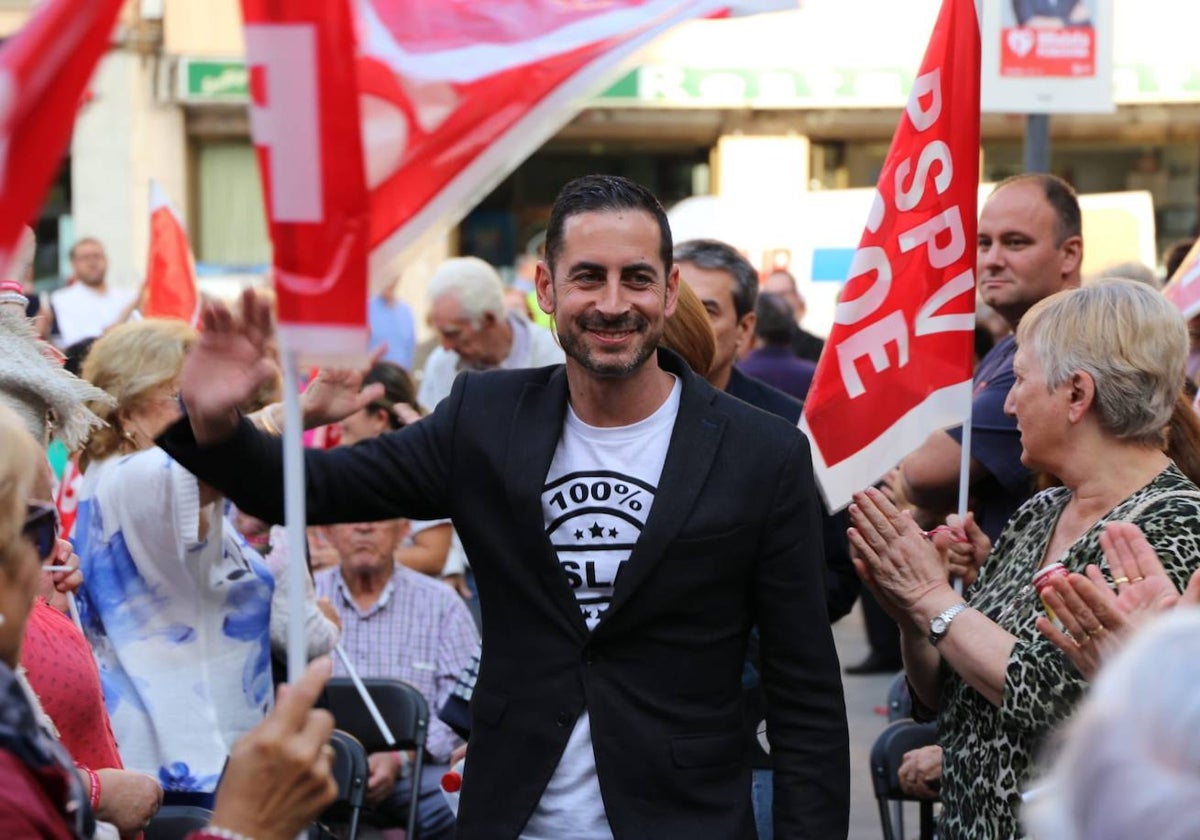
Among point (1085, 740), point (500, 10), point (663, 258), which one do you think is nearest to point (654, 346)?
point (663, 258)

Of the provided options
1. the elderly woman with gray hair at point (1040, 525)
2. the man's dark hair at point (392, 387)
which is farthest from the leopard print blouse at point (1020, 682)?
the man's dark hair at point (392, 387)

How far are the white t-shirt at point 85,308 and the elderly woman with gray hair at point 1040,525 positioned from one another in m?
10.2

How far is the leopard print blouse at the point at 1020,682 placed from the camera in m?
3.44

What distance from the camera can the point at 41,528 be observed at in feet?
8.61

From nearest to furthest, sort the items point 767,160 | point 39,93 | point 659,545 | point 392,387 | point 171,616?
point 39,93, point 659,545, point 171,616, point 392,387, point 767,160

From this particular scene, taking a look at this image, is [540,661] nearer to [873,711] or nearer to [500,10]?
[500,10]

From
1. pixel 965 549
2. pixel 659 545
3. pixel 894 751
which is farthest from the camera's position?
pixel 894 751

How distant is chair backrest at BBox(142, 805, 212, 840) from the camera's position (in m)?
4.26

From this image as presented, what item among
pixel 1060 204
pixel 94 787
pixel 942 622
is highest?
pixel 1060 204

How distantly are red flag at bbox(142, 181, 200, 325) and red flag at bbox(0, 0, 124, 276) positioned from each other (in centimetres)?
612

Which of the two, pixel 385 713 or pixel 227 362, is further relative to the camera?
pixel 385 713

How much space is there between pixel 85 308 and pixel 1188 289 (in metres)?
9.57

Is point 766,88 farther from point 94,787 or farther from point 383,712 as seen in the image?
point 94,787

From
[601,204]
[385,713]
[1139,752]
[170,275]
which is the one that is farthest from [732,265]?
[170,275]
